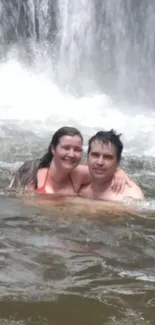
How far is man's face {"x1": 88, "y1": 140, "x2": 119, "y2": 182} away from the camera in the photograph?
4.77 metres

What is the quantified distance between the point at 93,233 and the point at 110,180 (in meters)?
0.96

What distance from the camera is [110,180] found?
5.07 m

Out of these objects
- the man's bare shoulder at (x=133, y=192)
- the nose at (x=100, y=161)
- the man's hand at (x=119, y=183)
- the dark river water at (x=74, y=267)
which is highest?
the nose at (x=100, y=161)

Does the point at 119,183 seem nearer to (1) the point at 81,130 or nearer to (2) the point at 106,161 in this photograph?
(2) the point at 106,161

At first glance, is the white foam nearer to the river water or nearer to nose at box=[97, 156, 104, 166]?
the river water

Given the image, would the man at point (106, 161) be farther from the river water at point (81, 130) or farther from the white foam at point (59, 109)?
the white foam at point (59, 109)

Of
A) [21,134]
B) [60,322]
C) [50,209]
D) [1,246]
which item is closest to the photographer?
[60,322]

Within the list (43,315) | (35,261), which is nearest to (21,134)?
Answer: (35,261)

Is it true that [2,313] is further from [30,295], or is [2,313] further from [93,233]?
[93,233]

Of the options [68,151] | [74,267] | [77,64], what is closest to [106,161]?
[68,151]

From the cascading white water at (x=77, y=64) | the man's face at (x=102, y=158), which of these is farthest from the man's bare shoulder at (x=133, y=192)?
the cascading white water at (x=77, y=64)

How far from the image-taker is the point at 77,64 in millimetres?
17406

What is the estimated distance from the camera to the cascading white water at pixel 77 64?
42.5 ft

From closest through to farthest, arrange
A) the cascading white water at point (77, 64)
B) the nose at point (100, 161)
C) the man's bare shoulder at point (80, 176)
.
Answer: the nose at point (100, 161)
the man's bare shoulder at point (80, 176)
the cascading white water at point (77, 64)
